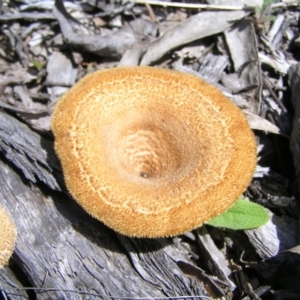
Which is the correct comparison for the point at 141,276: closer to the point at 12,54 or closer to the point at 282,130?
the point at 282,130

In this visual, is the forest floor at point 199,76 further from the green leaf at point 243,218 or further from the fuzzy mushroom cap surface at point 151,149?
the fuzzy mushroom cap surface at point 151,149

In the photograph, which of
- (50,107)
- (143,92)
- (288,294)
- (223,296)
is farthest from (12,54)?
(288,294)

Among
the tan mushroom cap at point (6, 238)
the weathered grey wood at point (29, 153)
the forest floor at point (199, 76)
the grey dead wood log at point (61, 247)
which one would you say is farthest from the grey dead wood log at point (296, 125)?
the tan mushroom cap at point (6, 238)

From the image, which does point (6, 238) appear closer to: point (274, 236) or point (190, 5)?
point (274, 236)

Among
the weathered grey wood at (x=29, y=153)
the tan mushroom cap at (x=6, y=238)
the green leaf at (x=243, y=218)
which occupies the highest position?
the weathered grey wood at (x=29, y=153)

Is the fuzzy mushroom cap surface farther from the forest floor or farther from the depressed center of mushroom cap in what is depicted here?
the forest floor

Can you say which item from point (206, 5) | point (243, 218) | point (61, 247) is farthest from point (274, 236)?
point (206, 5)
